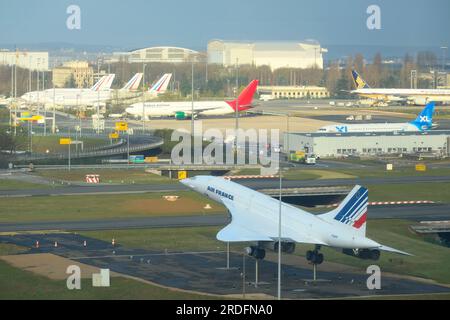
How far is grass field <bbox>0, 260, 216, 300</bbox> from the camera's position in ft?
231

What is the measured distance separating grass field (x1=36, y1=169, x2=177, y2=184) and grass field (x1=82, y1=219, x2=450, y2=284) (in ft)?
126

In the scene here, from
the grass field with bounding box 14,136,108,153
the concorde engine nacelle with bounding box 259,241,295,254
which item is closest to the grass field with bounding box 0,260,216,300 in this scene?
the concorde engine nacelle with bounding box 259,241,295,254

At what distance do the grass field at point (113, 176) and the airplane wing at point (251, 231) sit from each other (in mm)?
51145

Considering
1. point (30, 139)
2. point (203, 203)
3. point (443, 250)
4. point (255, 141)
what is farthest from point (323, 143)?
point (443, 250)

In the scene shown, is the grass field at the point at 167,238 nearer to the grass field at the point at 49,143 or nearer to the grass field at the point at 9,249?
the grass field at the point at 9,249

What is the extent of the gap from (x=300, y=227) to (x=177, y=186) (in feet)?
177

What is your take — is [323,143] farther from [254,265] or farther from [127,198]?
[254,265]

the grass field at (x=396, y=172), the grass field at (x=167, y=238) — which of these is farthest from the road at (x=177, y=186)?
the grass field at (x=167, y=238)

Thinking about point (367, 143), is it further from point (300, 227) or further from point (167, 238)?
point (300, 227)

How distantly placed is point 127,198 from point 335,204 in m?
23.2

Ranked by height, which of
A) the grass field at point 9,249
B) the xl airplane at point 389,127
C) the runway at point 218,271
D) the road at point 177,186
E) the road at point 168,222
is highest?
the xl airplane at point 389,127

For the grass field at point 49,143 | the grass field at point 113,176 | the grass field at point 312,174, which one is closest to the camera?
the grass field at point 113,176

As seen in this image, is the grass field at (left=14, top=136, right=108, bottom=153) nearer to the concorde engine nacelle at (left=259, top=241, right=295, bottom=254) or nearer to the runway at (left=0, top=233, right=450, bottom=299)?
the runway at (left=0, top=233, right=450, bottom=299)

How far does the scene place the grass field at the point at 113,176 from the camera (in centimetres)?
13650
